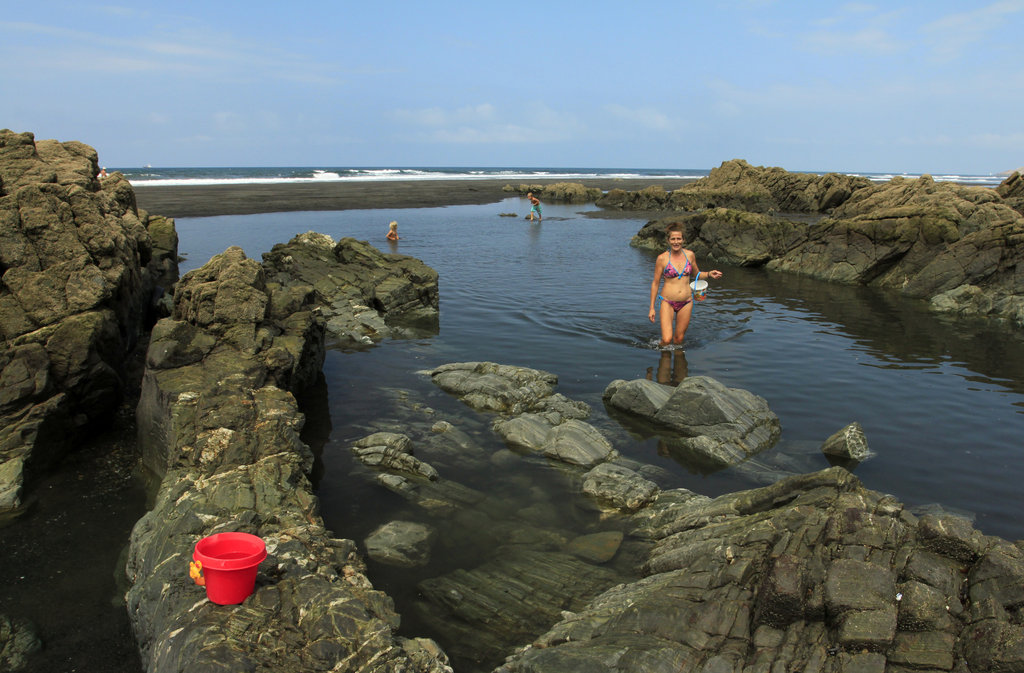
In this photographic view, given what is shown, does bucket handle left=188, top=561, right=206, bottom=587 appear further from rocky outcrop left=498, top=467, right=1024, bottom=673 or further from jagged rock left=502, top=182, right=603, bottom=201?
jagged rock left=502, top=182, right=603, bottom=201

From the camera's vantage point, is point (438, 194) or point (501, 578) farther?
point (438, 194)

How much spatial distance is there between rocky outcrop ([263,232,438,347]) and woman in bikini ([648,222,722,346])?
20.1 ft

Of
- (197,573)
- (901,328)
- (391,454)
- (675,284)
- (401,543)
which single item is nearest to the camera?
(197,573)

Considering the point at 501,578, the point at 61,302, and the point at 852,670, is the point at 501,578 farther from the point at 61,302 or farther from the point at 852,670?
the point at 61,302

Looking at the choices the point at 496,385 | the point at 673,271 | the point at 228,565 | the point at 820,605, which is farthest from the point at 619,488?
the point at 673,271

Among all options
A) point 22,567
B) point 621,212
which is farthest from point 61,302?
point 621,212

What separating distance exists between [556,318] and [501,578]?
38.5 feet

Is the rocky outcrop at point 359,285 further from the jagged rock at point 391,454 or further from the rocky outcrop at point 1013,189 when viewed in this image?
the rocky outcrop at point 1013,189

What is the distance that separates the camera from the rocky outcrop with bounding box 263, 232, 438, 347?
16.4 m

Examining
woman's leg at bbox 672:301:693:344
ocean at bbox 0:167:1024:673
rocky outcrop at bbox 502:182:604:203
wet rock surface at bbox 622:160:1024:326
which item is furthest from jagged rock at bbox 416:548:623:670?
rocky outcrop at bbox 502:182:604:203

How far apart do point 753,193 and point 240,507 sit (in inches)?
2382

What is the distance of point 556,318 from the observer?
17.8 metres

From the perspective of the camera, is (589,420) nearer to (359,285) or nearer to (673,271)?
(673,271)

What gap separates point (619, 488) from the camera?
814cm
